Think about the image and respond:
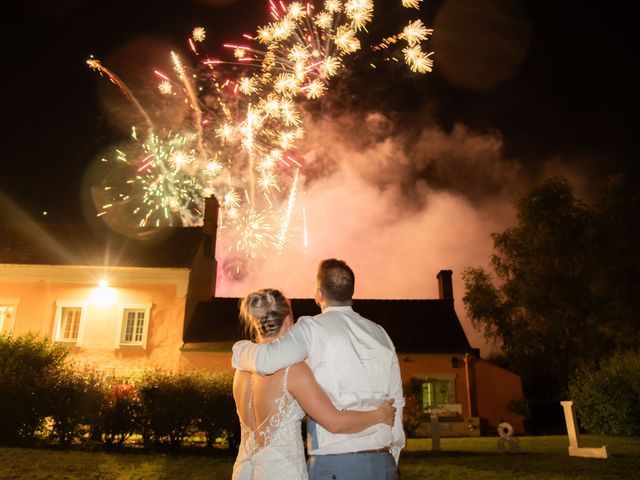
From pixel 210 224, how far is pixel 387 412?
23484mm

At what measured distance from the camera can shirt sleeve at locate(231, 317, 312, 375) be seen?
2842 mm

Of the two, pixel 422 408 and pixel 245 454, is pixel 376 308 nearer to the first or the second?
pixel 422 408

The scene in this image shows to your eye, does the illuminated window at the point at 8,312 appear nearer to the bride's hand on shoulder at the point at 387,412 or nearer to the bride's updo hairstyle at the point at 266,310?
the bride's updo hairstyle at the point at 266,310

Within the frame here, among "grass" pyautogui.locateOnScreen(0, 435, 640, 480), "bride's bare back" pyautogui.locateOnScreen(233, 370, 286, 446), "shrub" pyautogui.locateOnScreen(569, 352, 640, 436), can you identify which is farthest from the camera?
"shrub" pyautogui.locateOnScreen(569, 352, 640, 436)

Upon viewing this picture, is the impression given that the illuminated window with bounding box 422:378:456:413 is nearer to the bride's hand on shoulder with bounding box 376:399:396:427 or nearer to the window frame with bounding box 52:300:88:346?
the window frame with bounding box 52:300:88:346

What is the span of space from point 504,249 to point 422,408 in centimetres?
1135

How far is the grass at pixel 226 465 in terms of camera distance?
8.66 metres

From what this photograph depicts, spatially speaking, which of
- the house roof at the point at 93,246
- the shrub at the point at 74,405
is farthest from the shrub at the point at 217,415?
the house roof at the point at 93,246

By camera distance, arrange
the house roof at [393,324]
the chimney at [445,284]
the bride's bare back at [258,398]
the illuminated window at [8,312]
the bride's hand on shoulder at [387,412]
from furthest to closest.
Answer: the chimney at [445,284] < the house roof at [393,324] < the illuminated window at [8,312] < the bride's bare back at [258,398] < the bride's hand on shoulder at [387,412]

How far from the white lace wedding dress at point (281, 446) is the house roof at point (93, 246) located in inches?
765

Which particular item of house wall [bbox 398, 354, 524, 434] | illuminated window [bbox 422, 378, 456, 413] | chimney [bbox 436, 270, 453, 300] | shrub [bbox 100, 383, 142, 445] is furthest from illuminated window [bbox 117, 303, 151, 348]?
chimney [bbox 436, 270, 453, 300]

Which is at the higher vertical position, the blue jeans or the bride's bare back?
the bride's bare back

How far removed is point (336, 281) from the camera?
3182 mm

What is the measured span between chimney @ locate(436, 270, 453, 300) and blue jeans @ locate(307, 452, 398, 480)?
2475cm
